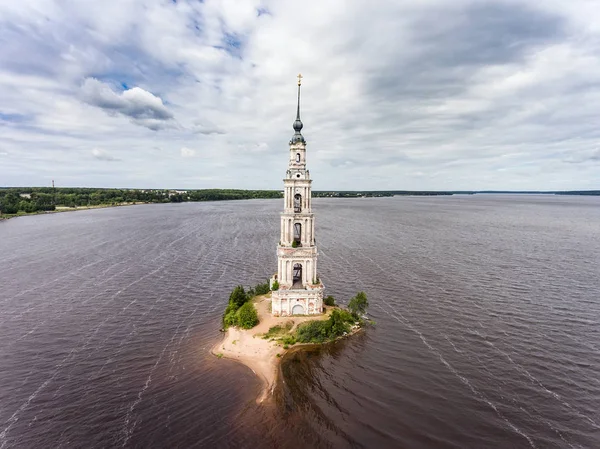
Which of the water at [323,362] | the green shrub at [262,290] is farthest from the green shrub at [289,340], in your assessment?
the green shrub at [262,290]

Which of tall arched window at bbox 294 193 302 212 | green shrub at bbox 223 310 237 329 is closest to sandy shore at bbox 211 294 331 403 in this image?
green shrub at bbox 223 310 237 329

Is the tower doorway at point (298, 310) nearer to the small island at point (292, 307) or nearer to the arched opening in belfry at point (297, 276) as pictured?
the small island at point (292, 307)

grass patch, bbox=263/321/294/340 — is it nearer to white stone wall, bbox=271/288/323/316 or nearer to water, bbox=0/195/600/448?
white stone wall, bbox=271/288/323/316

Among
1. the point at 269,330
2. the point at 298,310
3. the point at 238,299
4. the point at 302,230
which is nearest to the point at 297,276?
the point at 298,310

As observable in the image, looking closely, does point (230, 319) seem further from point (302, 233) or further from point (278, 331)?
point (302, 233)

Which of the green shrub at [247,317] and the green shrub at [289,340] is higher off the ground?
the green shrub at [247,317]

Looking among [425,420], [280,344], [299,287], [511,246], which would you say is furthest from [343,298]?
[511,246]
